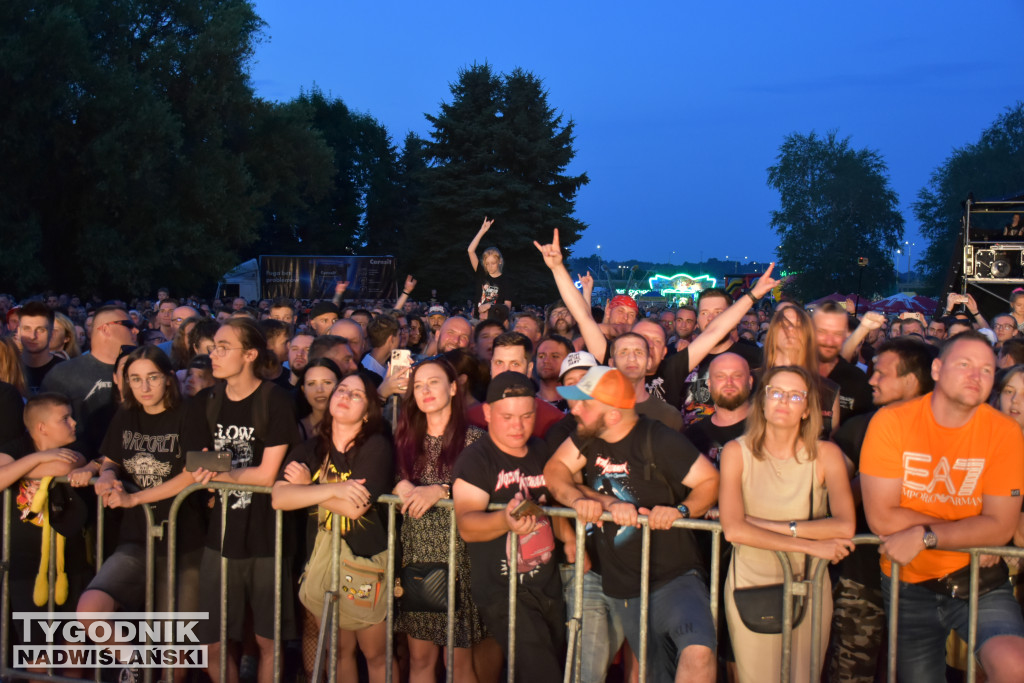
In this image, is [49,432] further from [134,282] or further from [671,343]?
[134,282]

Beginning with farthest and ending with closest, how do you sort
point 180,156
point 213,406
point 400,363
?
point 180,156 → point 400,363 → point 213,406

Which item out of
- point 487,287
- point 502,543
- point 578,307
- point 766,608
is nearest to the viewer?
point 766,608

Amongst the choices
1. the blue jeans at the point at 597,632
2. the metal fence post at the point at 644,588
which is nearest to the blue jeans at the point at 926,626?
the metal fence post at the point at 644,588

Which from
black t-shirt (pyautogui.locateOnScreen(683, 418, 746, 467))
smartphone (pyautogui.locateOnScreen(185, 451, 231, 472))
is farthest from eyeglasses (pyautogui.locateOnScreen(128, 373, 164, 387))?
black t-shirt (pyautogui.locateOnScreen(683, 418, 746, 467))

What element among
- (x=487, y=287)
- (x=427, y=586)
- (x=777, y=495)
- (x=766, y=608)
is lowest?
(x=427, y=586)

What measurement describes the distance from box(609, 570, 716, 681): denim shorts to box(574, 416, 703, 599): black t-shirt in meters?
0.05

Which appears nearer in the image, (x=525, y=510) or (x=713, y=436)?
(x=525, y=510)

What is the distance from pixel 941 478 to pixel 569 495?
5.00 ft

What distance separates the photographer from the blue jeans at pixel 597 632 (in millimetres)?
3490

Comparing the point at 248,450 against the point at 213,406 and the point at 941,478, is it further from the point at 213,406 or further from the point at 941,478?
the point at 941,478

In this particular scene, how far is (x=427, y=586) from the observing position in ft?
12.2

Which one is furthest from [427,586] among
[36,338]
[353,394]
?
[36,338]

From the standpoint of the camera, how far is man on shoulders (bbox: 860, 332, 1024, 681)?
10.2 feet

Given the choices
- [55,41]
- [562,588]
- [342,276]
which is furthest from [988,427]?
[342,276]
